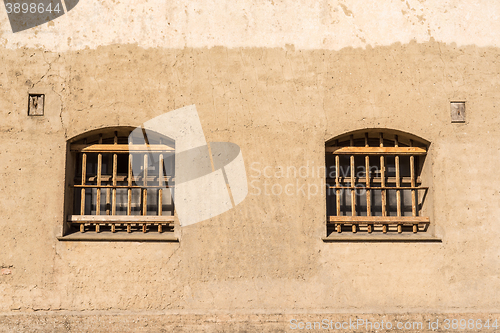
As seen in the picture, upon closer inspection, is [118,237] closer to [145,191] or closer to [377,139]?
[145,191]

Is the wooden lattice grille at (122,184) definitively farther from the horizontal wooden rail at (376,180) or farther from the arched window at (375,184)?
the horizontal wooden rail at (376,180)

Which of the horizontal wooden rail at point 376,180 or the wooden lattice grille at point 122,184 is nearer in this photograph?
the wooden lattice grille at point 122,184

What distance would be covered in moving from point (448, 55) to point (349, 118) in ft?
4.53

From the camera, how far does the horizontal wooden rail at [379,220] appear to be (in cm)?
385

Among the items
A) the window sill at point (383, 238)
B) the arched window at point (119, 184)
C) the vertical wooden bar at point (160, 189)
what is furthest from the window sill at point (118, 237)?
the window sill at point (383, 238)

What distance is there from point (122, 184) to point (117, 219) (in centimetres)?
44

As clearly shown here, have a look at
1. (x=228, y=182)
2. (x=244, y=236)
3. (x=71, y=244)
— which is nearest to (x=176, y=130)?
(x=228, y=182)

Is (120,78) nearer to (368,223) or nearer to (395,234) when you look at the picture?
(368,223)

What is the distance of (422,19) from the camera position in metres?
3.95

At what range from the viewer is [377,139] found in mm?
4105

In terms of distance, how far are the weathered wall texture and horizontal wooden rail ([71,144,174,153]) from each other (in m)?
0.18
